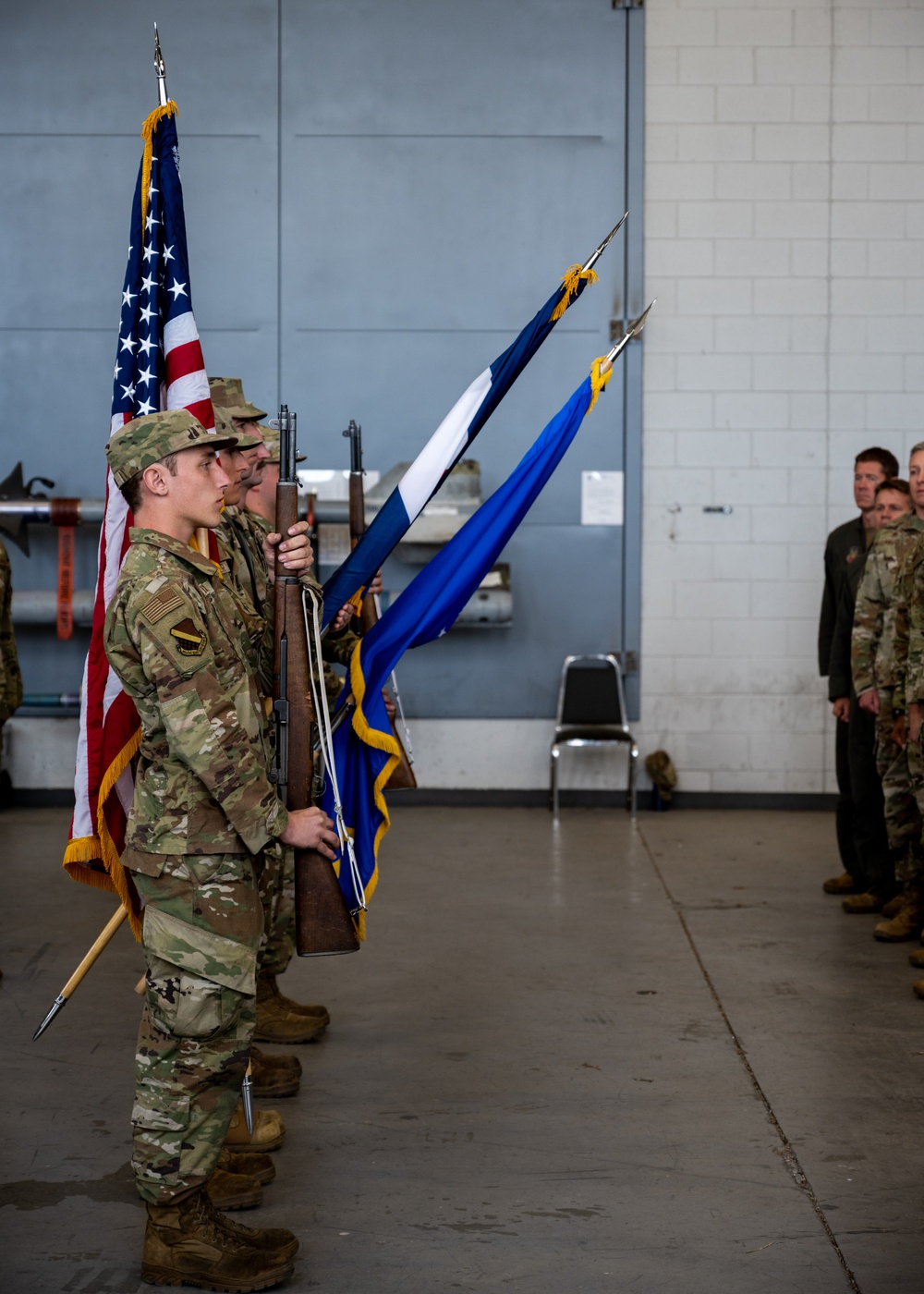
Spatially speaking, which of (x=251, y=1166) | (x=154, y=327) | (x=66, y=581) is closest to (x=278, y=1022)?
(x=251, y=1166)

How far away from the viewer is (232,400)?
151 inches

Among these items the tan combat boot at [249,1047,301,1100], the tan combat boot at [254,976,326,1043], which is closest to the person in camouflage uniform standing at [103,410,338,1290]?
the tan combat boot at [249,1047,301,1100]

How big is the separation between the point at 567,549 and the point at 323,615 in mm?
4516

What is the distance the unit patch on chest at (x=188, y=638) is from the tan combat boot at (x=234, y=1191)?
1.11 meters

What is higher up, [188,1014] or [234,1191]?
[188,1014]

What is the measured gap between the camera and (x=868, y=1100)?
134 inches

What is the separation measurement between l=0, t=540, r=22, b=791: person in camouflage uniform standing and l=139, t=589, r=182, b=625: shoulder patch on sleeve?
2567 millimetres

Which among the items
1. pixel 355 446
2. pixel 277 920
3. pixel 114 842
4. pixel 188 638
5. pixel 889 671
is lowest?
pixel 277 920

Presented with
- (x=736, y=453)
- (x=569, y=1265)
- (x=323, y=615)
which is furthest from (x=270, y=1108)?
(x=736, y=453)

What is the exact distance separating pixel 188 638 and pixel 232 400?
5.17ft

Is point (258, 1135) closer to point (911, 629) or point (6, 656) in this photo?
point (6, 656)

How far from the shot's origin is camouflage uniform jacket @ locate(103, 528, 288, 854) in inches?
95.4

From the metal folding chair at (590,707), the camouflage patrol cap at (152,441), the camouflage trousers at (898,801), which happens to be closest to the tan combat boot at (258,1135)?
the camouflage patrol cap at (152,441)

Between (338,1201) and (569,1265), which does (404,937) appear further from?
(569,1265)
